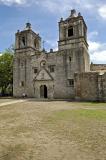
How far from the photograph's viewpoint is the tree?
33906 mm

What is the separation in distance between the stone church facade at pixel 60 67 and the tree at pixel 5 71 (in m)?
4.92

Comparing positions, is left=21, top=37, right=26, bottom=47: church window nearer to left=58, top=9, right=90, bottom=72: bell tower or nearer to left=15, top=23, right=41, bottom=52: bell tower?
left=15, top=23, right=41, bottom=52: bell tower

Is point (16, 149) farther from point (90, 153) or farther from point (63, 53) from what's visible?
point (63, 53)

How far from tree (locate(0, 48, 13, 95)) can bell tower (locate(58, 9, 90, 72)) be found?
12.3 metres

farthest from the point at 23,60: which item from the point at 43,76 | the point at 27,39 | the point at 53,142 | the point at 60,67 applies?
the point at 53,142

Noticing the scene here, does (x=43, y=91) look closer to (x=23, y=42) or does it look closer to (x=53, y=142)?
(x=23, y=42)

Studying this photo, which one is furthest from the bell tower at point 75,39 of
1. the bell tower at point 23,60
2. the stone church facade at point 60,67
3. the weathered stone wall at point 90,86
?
the bell tower at point 23,60

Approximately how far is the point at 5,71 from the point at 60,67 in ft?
41.6

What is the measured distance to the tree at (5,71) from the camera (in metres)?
33.9

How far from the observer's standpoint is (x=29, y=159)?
4.58 metres

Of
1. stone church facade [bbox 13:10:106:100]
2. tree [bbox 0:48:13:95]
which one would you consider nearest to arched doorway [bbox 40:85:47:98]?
stone church facade [bbox 13:10:106:100]

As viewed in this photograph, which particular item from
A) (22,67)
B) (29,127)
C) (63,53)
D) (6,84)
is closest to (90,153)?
(29,127)

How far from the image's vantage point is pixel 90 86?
864 inches

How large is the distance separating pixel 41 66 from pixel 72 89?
613 cm
